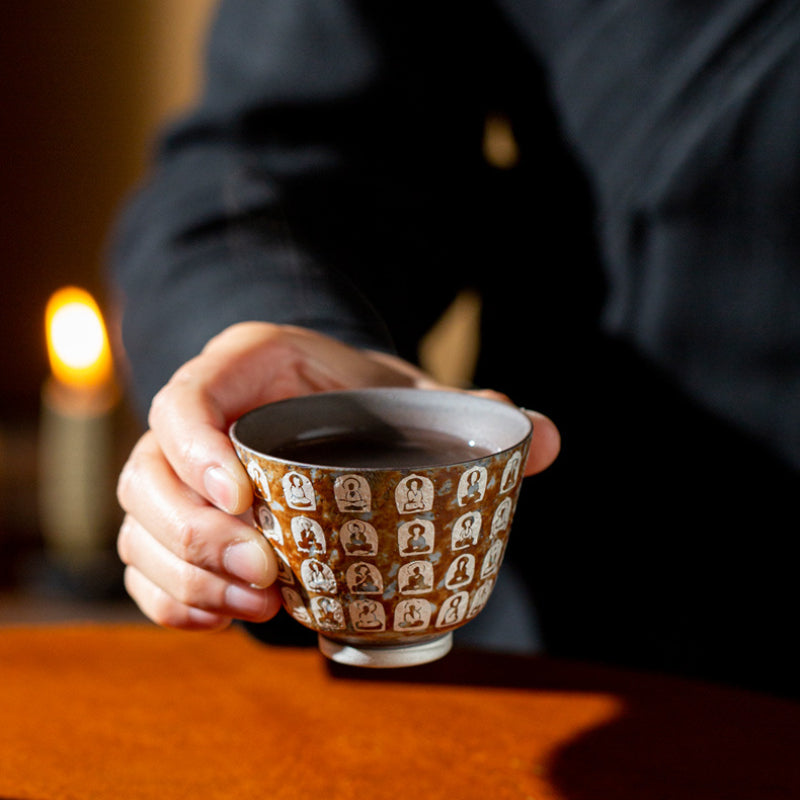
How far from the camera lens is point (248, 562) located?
1.85 ft

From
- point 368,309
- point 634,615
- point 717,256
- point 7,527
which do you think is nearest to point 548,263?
point 717,256

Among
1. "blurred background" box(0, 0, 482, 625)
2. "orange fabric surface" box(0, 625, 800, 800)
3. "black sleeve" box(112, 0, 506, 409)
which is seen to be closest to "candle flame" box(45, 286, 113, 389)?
"blurred background" box(0, 0, 482, 625)

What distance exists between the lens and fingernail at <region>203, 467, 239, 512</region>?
549 millimetres

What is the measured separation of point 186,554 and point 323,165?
0.56m

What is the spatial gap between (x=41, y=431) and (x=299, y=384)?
1.92 m

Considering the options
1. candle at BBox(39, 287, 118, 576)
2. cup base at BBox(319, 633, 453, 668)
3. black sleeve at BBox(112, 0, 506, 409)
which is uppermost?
black sleeve at BBox(112, 0, 506, 409)

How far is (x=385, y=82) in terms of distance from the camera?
1.05 meters

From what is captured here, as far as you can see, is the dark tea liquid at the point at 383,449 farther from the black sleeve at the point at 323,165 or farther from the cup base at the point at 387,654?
the black sleeve at the point at 323,165

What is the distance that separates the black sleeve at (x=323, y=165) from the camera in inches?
36.1

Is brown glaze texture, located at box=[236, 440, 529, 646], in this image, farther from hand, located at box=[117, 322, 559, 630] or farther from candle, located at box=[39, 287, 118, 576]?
candle, located at box=[39, 287, 118, 576]

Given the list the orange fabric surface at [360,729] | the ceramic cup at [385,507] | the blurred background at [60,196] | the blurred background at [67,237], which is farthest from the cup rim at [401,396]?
the blurred background at [60,196]

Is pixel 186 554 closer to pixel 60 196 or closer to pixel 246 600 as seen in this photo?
pixel 246 600

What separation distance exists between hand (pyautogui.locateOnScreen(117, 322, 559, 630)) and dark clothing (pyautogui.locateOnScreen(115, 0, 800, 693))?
0.14 metres

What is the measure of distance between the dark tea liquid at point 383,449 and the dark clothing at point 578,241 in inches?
10.2
